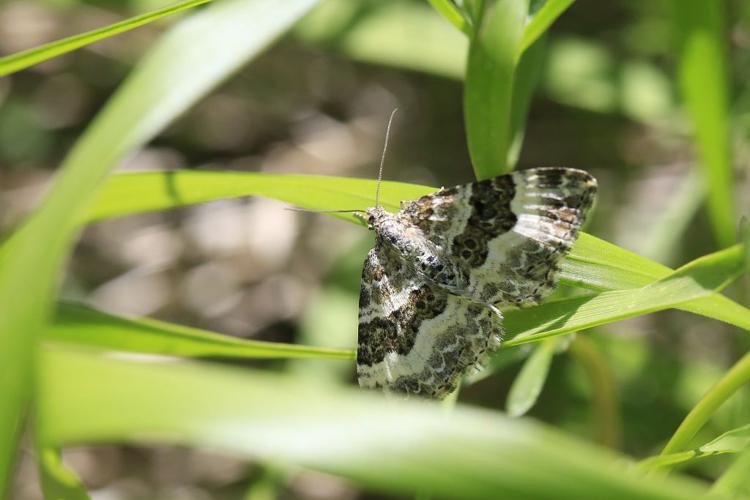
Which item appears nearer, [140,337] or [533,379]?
[140,337]

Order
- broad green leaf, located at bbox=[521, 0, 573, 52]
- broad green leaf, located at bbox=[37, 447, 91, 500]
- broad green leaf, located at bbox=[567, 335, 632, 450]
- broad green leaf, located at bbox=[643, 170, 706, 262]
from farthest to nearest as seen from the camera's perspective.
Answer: broad green leaf, located at bbox=[643, 170, 706, 262]
broad green leaf, located at bbox=[567, 335, 632, 450]
broad green leaf, located at bbox=[521, 0, 573, 52]
broad green leaf, located at bbox=[37, 447, 91, 500]

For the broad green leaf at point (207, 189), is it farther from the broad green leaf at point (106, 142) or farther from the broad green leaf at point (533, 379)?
the broad green leaf at point (533, 379)

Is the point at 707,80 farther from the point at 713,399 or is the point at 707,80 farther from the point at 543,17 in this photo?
the point at 713,399

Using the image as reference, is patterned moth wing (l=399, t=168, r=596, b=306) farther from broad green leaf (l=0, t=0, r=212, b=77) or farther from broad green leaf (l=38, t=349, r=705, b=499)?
broad green leaf (l=38, t=349, r=705, b=499)

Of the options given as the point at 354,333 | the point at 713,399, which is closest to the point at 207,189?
the point at 713,399

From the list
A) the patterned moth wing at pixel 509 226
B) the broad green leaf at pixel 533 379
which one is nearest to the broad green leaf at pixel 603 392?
the broad green leaf at pixel 533 379

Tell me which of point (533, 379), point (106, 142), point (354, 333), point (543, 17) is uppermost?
point (543, 17)

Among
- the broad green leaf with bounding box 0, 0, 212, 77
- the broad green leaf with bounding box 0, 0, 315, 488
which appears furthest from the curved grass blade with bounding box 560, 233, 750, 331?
the broad green leaf with bounding box 0, 0, 212, 77
